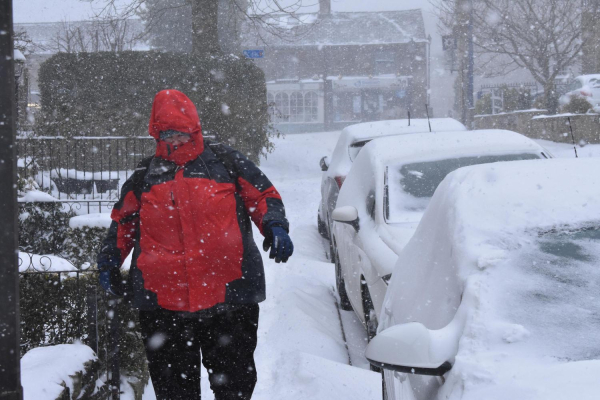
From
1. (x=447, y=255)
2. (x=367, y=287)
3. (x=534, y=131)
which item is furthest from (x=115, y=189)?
(x=534, y=131)

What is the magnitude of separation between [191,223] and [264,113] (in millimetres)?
14345

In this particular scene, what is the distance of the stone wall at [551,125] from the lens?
1834 cm

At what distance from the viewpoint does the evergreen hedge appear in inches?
622

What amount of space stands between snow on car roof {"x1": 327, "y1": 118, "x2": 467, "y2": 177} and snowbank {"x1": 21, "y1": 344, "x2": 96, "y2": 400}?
16.7 ft

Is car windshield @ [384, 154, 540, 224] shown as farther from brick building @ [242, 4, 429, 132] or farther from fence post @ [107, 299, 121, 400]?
brick building @ [242, 4, 429, 132]

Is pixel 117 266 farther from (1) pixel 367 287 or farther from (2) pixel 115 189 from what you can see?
(2) pixel 115 189

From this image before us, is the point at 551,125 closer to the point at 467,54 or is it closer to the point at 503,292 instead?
the point at 467,54

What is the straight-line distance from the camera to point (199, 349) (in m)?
3.17

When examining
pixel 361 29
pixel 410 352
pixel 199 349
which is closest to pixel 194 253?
pixel 199 349

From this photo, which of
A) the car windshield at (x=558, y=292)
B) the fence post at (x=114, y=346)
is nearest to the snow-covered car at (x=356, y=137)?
the fence post at (x=114, y=346)

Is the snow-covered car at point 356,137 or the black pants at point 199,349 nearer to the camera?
the black pants at point 199,349

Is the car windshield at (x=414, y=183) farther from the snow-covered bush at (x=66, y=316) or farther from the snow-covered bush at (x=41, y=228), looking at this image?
the snow-covered bush at (x=41, y=228)

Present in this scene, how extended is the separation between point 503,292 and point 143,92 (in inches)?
646

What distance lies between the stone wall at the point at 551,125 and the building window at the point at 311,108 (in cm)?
2315
